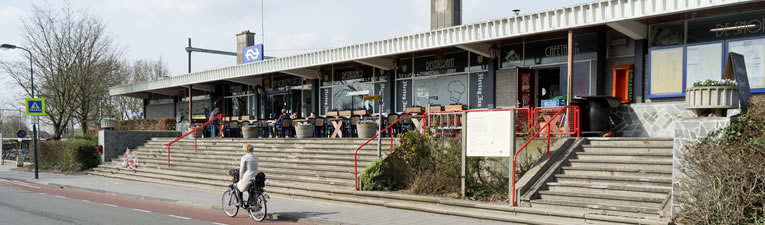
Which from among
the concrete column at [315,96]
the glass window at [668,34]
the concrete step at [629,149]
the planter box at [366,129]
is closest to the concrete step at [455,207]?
the concrete step at [629,149]

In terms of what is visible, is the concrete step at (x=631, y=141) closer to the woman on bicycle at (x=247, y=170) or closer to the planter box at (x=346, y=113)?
the woman on bicycle at (x=247, y=170)

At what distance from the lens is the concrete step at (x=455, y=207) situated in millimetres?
9578

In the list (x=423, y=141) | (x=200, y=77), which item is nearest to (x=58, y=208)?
(x=423, y=141)

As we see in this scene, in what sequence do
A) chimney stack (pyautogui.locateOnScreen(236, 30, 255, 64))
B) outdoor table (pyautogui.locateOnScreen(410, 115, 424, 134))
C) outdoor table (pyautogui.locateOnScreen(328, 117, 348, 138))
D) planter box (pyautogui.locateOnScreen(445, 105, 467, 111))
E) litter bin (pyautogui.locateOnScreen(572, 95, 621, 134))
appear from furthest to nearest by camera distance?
chimney stack (pyautogui.locateOnScreen(236, 30, 255, 64))
outdoor table (pyautogui.locateOnScreen(328, 117, 348, 138))
planter box (pyautogui.locateOnScreen(445, 105, 467, 111))
outdoor table (pyautogui.locateOnScreen(410, 115, 424, 134))
litter bin (pyautogui.locateOnScreen(572, 95, 621, 134))

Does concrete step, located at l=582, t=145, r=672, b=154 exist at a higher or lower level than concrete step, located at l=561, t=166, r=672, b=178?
higher

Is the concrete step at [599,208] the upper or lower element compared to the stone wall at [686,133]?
lower

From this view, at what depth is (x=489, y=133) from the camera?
37.9 ft

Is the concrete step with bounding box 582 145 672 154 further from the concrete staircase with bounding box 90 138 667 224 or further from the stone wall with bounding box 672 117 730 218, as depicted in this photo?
the concrete staircase with bounding box 90 138 667 224

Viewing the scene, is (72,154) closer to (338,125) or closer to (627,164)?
(338,125)

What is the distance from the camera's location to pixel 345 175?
14.7m

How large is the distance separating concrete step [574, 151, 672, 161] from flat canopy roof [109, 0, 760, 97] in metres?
3.56

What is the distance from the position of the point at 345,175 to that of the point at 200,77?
54.2 ft

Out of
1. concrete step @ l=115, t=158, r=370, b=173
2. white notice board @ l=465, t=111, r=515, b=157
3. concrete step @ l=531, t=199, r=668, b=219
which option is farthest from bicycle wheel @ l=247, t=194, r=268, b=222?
concrete step @ l=531, t=199, r=668, b=219

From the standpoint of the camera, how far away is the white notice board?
11.2m
